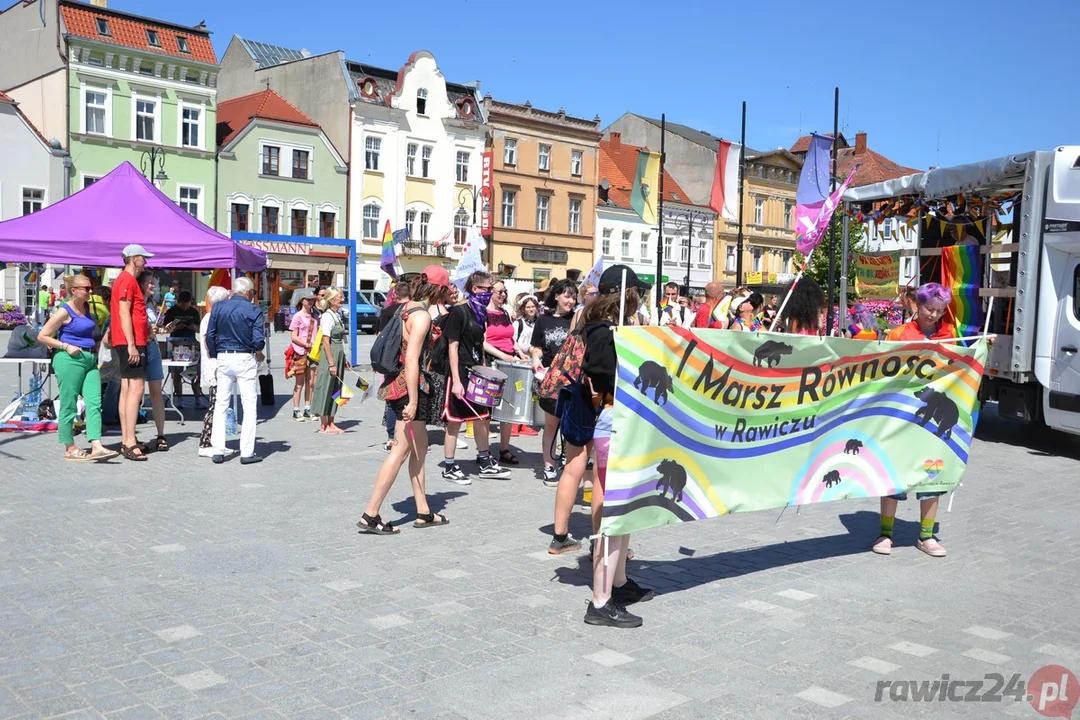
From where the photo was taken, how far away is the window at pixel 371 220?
164 ft

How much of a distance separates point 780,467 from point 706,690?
1977 millimetres

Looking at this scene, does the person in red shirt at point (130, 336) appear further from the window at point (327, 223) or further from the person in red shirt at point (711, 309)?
the window at point (327, 223)

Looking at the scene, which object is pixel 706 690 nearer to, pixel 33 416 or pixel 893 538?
pixel 893 538

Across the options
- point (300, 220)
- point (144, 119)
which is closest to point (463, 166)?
point (300, 220)

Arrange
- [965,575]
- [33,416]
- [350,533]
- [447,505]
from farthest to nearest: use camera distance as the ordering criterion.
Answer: [33,416]
[447,505]
[350,533]
[965,575]

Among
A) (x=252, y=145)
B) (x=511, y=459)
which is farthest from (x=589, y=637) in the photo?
(x=252, y=145)

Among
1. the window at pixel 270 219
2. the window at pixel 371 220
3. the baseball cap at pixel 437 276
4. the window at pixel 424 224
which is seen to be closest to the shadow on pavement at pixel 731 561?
the baseball cap at pixel 437 276

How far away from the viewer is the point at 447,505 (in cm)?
820

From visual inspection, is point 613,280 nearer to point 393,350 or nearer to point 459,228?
point 393,350

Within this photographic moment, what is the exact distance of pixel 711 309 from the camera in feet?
47.3

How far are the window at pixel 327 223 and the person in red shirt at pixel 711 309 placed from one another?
3646cm

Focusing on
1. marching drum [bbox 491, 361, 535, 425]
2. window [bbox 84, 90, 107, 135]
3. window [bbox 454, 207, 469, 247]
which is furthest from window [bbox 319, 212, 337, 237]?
marching drum [bbox 491, 361, 535, 425]

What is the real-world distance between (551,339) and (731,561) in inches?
130

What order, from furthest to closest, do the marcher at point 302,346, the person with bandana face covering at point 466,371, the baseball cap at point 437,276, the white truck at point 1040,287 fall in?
1. the marcher at point 302,346
2. the white truck at point 1040,287
3. the person with bandana face covering at point 466,371
4. the baseball cap at point 437,276
